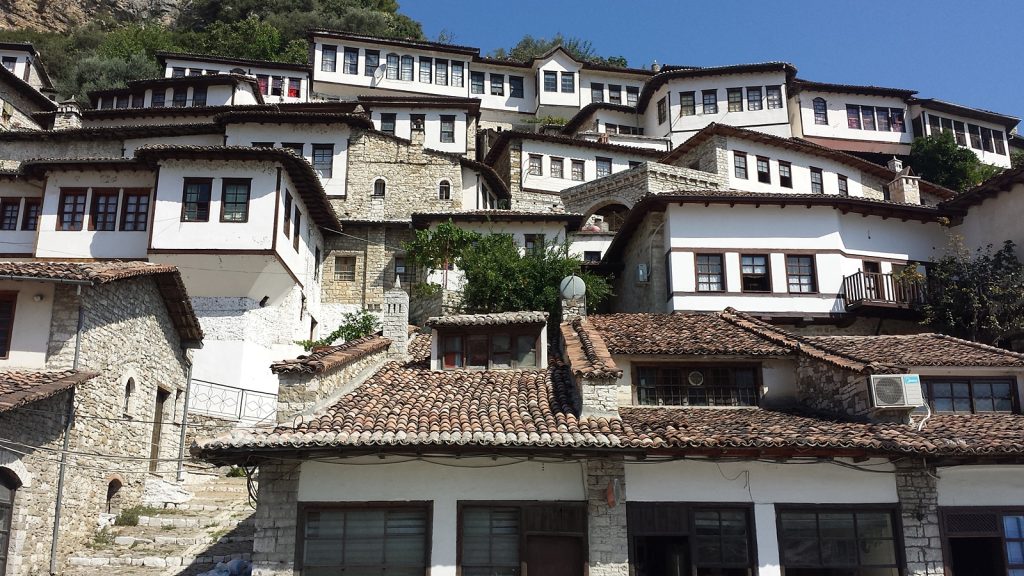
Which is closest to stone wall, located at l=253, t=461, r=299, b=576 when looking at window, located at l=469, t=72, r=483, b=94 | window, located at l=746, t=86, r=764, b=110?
window, located at l=746, t=86, r=764, b=110

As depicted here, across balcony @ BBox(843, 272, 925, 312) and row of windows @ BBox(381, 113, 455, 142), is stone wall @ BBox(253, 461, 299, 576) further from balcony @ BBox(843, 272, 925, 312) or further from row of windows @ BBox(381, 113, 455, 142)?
row of windows @ BBox(381, 113, 455, 142)

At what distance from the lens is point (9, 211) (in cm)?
2784

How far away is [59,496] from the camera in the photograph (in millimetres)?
15289

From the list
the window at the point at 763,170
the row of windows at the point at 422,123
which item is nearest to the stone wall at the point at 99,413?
the row of windows at the point at 422,123

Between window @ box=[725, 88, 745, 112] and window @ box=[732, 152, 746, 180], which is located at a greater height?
window @ box=[725, 88, 745, 112]

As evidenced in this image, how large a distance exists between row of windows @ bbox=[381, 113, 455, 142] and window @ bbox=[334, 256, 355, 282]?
11.9 meters

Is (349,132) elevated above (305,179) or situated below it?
above

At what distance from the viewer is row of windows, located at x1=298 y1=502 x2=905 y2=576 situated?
1202 centimetres

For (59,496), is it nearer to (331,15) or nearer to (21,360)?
(21,360)

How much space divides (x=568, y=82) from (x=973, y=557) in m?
45.5

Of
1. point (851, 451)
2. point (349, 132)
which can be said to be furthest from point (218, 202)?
point (851, 451)

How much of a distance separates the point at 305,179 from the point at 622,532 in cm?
1954

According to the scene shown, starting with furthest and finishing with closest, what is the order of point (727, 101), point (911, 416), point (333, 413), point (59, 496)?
1. point (727, 101)
2. point (59, 496)
3. point (911, 416)
4. point (333, 413)

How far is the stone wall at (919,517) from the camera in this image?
12.3m
